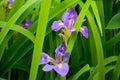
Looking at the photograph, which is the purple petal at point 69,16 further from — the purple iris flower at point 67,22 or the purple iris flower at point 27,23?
the purple iris flower at point 27,23

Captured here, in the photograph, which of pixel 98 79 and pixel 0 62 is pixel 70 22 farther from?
pixel 0 62

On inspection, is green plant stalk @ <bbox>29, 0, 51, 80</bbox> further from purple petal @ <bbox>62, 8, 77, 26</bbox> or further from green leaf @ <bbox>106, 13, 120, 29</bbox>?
green leaf @ <bbox>106, 13, 120, 29</bbox>

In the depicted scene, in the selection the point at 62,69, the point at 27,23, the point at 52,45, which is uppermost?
the point at 27,23

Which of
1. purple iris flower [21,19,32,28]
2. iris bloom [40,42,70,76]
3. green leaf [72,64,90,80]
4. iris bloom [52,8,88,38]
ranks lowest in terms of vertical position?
green leaf [72,64,90,80]

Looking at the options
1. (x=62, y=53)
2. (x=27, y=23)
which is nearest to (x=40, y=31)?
(x=62, y=53)

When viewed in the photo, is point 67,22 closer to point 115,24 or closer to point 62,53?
point 62,53

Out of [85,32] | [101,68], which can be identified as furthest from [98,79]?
[85,32]

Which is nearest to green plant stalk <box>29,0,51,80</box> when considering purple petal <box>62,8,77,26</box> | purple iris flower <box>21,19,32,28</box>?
purple petal <box>62,8,77,26</box>

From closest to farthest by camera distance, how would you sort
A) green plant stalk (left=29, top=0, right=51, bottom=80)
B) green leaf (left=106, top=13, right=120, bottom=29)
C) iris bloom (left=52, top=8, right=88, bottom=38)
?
green plant stalk (left=29, top=0, right=51, bottom=80) < iris bloom (left=52, top=8, right=88, bottom=38) < green leaf (left=106, top=13, right=120, bottom=29)
